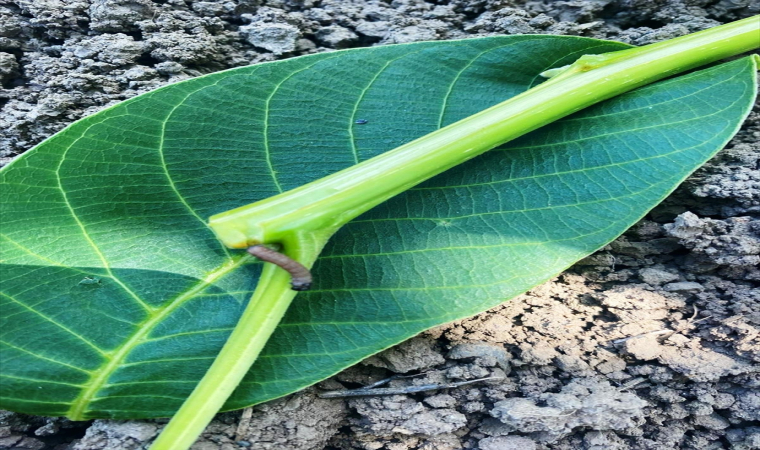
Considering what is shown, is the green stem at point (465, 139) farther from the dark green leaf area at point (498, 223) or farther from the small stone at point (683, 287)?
the small stone at point (683, 287)

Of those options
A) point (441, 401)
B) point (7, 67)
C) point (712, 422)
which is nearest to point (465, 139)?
point (441, 401)

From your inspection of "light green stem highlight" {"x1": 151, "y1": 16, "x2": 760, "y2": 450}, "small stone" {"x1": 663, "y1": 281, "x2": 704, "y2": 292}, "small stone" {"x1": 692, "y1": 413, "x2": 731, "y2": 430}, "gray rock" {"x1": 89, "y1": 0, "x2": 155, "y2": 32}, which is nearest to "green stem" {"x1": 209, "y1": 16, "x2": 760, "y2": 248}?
"light green stem highlight" {"x1": 151, "y1": 16, "x2": 760, "y2": 450}

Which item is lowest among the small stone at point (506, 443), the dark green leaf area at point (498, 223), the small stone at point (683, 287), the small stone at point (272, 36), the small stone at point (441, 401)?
the small stone at point (506, 443)

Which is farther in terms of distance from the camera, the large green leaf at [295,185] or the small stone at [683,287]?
the small stone at [683,287]

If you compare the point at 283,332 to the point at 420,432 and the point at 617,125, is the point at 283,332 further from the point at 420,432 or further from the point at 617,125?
the point at 617,125

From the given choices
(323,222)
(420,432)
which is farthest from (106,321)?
(420,432)

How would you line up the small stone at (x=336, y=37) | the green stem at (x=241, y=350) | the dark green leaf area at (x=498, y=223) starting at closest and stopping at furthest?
the green stem at (x=241, y=350) → the dark green leaf area at (x=498, y=223) → the small stone at (x=336, y=37)

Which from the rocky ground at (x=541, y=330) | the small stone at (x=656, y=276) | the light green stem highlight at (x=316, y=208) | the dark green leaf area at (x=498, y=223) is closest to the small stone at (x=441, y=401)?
the rocky ground at (x=541, y=330)
